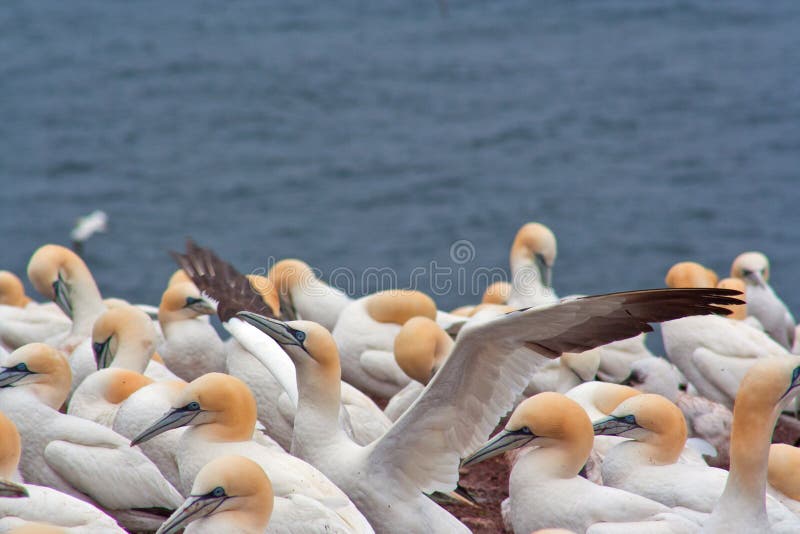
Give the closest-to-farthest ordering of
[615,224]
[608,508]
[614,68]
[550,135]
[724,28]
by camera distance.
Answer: [608,508] < [615,224] < [550,135] < [614,68] < [724,28]

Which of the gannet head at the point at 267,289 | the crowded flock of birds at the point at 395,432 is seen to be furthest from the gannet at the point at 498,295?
the crowded flock of birds at the point at 395,432

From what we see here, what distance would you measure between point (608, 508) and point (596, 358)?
Answer: 2.03 m

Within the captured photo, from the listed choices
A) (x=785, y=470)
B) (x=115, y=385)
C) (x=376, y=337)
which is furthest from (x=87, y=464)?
(x=785, y=470)

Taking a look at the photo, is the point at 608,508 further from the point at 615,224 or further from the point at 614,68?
the point at 614,68

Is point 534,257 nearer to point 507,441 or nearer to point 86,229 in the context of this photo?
point 507,441

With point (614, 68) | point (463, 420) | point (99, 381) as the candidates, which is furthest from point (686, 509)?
point (614, 68)

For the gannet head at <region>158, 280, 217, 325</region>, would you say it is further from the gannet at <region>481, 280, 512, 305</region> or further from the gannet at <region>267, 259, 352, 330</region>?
the gannet at <region>481, 280, 512, 305</region>

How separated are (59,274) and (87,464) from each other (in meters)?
2.80

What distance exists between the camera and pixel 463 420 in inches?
210

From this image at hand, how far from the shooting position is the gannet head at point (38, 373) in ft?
19.4

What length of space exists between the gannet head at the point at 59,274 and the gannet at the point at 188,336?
0.73 metres

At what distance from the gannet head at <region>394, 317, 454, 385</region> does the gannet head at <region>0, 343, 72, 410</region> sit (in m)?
1.73

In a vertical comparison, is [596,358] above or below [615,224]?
above

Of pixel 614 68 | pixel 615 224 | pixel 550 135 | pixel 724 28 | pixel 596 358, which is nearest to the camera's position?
pixel 596 358
